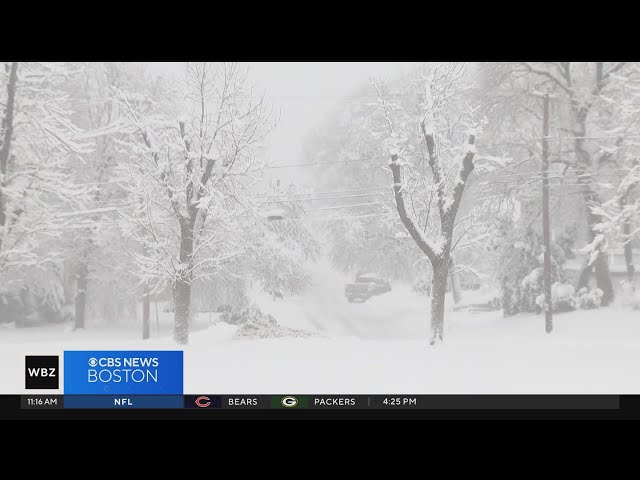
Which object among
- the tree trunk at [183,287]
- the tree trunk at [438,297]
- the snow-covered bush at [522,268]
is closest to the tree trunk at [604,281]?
the snow-covered bush at [522,268]

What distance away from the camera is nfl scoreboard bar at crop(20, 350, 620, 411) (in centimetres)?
643

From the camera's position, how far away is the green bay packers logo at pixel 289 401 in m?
6.55

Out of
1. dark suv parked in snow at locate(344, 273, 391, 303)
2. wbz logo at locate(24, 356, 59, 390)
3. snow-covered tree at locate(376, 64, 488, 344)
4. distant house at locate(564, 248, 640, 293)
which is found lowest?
dark suv parked in snow at locate(344, 273, 391, 303)

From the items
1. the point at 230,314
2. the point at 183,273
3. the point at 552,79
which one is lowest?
the point at 230,314

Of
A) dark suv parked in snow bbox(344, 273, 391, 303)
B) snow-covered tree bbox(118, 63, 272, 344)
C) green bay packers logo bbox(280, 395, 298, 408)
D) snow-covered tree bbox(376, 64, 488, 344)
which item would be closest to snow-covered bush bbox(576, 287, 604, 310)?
snow-covered tree bbox(376, 64, 488, 344)

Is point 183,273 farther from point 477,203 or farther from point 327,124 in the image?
point 327,124

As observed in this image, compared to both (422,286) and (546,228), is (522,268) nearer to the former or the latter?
(546,228)

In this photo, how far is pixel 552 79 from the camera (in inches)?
822

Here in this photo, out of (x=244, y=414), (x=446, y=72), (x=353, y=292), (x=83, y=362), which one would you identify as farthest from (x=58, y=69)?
(x=353, y=292)

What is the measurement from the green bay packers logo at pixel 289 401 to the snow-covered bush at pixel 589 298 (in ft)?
52.8

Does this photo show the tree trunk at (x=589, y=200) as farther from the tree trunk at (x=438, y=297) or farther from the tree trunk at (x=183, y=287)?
the tree trunk at (x=183, y=287)

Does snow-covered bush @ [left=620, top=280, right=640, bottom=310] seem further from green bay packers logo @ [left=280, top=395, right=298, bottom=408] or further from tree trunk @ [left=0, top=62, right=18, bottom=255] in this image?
tree trunk @ [left=0, top=62, right=18, bottom=255]

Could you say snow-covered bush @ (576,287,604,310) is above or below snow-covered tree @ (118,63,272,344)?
Result: below

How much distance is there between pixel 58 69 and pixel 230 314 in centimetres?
1160
